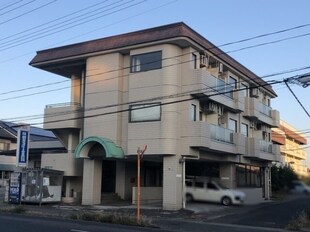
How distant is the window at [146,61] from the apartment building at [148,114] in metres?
0.07

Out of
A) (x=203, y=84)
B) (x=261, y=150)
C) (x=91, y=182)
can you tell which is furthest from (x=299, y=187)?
(x=261, y=150)

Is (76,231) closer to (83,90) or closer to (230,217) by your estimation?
(230,217)

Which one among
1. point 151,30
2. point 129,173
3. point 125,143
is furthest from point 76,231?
point 129,173

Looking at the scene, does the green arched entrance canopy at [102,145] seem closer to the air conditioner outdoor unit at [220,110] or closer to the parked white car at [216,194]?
the air conditioner outdoor unit at [220,110]

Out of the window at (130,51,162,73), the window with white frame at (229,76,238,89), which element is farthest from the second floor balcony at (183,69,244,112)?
the window with white frame at (229,76,238,89)

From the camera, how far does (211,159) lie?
3234 cm

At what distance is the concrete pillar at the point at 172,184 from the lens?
28531 millimetres

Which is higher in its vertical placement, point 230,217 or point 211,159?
point 211,159

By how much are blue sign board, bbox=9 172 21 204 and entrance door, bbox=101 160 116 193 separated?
22.2 feet

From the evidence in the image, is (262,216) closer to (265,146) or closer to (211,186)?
(211,186)

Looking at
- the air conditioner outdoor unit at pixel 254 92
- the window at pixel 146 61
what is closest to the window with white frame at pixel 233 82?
the air conditioner outdoor unit at pixel 254 92

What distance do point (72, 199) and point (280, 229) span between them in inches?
689

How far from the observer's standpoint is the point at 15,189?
3150 centimetres


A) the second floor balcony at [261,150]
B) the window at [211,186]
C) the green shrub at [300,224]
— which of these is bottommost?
the green shrub at [300,224]
